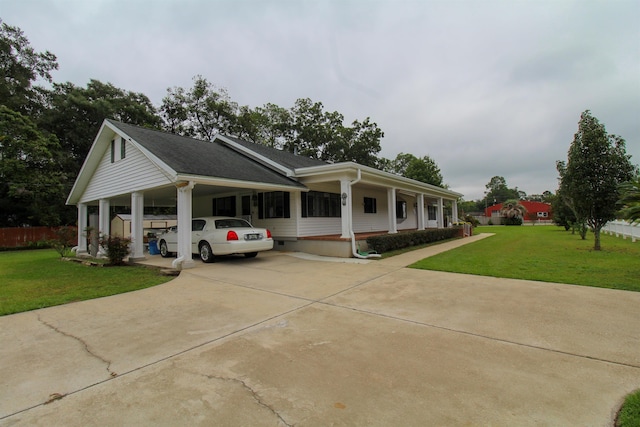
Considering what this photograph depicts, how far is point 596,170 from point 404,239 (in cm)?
801

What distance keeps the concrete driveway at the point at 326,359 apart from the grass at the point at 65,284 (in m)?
0.76

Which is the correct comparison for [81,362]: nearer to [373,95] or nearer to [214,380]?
[214,380]

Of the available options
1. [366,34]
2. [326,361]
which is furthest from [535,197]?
[326,361]

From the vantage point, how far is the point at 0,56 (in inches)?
940

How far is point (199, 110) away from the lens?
2848 cm

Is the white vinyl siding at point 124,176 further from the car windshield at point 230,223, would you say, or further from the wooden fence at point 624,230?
the wooden fence at point 624,230

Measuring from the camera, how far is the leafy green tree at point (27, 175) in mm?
20047

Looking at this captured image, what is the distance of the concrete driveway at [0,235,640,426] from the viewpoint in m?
2.23

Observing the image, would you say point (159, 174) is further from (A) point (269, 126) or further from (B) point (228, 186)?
(A) point (269, 126)

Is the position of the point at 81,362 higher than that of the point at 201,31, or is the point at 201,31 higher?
the point at 201,31

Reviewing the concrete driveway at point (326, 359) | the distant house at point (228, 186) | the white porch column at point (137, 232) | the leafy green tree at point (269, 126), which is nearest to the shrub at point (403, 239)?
the distant house at point (228, 186)

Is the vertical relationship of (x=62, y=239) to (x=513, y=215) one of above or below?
below

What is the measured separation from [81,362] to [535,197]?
126757mm

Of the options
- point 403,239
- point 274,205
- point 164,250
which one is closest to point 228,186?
point 274,205
